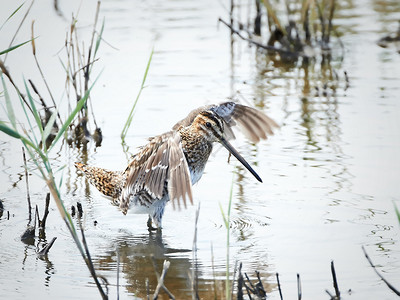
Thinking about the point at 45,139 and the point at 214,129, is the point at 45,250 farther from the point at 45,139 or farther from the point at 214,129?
the point at 214,129

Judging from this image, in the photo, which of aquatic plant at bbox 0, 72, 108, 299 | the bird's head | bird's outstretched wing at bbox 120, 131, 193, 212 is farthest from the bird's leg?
aquatic plant at bbox 0, 72, 108, 299

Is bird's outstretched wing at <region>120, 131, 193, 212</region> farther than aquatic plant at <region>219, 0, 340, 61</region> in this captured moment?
No

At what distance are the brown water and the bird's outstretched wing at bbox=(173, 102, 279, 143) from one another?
46 cm

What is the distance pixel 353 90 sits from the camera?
Answer: 362 inches

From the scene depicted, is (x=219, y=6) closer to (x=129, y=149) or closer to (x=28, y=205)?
(x=129, y=149)

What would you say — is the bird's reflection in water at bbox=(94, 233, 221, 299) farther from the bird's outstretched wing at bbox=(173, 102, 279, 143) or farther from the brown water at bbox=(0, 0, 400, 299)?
the bird's outstretched wing at bbox=(173, 102, 279, 143)

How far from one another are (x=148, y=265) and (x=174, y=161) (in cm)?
75

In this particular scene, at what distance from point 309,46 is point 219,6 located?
282 centimetres

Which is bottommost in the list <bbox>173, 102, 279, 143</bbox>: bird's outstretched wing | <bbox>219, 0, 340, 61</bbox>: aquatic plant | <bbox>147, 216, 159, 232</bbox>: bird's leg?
<bbox>147, 216, 159, 232</bbox>: bird's leg

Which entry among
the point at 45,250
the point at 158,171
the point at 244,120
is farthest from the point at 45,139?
the point at 244,120

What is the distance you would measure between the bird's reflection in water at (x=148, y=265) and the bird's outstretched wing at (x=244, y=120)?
49.0 inches

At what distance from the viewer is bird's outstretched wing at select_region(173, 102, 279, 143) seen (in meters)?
6.75

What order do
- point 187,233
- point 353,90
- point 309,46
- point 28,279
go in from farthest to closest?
point 309,46, point 353,90, point 187,233, point 28,279

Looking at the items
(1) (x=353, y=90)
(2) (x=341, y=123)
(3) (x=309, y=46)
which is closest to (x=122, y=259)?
(2) (x=341, y=123)
